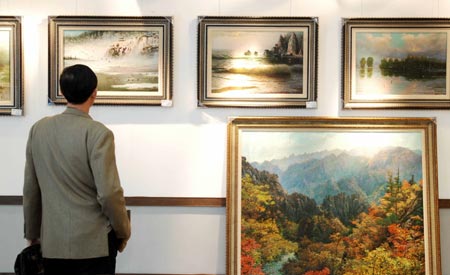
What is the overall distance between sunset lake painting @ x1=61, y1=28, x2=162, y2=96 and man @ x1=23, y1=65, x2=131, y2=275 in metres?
1.52

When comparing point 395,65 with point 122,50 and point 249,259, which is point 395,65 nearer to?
point 249,259

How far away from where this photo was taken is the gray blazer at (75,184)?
8.32 ft

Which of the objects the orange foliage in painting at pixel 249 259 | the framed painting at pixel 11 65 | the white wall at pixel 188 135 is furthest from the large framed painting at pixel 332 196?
the framed painting at pixel 11 65

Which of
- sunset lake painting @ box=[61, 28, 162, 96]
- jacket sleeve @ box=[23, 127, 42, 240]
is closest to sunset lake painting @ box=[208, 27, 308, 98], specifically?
sunset lake painting @ box=[61, 28, 162, 96]

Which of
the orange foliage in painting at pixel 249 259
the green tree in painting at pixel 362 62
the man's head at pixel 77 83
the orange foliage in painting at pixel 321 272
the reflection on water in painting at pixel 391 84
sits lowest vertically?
the orange foliage in painting at pixel 321 272

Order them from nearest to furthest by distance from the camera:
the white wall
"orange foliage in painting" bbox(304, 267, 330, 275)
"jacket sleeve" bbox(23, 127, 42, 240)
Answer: "jacket sleeve" bbox(23, 127, 42, 240)
"orange foliage in painting" bbox(304, 267, 330, 275)
the white wall

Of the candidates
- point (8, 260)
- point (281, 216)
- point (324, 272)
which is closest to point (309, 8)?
point (281, 216)

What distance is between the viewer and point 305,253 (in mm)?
4098

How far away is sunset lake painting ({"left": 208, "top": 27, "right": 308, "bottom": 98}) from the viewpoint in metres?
4.16

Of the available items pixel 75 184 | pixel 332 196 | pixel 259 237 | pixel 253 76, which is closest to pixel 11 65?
pixel 253 76

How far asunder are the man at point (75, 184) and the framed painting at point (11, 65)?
1.68 metres

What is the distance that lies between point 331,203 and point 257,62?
3.79 feet

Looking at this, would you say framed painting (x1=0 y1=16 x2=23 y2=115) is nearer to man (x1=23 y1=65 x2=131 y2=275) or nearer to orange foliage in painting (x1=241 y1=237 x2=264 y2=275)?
man (x1=23 y1=65 x2=131 y2=275)

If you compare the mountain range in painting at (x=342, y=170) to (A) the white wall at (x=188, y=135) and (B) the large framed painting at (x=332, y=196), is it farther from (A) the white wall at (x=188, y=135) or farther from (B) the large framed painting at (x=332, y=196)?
(A) the white wall at (x=188, y=135)
